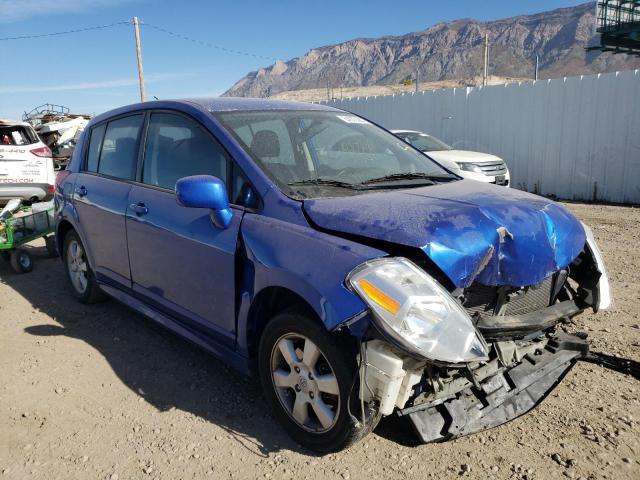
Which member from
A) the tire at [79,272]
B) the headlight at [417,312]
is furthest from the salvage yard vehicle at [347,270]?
the tire at [79,272]

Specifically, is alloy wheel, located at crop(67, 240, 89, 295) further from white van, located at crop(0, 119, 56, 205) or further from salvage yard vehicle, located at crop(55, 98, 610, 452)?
white van, located at crop(0, 119, 56, 205)

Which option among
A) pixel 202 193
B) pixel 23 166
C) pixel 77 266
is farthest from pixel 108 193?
pixel 23 166

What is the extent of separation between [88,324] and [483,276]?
11.6 feet

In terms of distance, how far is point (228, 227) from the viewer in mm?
2986

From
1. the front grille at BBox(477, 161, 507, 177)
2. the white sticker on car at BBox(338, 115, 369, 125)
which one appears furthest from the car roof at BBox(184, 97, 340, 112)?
→ the front grille at BBox(477, 161, 507, 177)

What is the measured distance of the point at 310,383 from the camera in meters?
2.65

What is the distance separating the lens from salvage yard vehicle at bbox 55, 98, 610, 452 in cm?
230

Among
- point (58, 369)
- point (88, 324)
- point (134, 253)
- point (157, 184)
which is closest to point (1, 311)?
point (88, 324)

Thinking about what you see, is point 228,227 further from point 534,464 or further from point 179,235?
point 534,464

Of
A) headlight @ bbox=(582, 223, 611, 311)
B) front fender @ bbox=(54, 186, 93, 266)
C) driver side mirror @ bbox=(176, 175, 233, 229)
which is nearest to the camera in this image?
driver side mirror @ bbox=(176, 175, 233, 229)

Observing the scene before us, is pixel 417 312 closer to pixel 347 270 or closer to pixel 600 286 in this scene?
pixel 347 270

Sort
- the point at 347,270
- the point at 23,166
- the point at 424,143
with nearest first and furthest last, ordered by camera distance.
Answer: the point at 347,270, the point at 23,166, the point at 424,143

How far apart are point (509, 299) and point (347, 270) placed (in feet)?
3.05

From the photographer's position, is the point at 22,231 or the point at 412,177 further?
the point at 22,231
